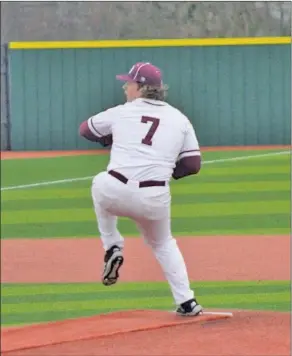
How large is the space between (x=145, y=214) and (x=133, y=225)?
18.8 feet

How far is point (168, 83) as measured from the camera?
18781 mm

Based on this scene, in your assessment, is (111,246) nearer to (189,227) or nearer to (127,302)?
(127,302)

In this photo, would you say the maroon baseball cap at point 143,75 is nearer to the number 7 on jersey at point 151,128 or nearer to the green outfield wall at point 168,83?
the number 7 on jersey at point 151,128

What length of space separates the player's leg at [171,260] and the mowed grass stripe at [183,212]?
5771mm

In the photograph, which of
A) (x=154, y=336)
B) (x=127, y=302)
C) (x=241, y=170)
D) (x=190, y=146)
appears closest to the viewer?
(x=154, y=336)

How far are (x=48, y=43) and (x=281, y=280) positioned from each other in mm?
11701

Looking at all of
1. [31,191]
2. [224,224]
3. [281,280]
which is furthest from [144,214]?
[31,191]

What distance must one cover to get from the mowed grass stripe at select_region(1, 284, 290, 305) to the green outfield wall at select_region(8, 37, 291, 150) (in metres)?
11.3

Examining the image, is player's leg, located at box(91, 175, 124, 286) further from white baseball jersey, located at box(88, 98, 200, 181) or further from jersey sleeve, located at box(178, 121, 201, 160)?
jersey sleeve, located at box(178, 121, 201, 160)

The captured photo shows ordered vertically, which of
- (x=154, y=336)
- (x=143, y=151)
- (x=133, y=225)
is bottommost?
(x=133, y=225)

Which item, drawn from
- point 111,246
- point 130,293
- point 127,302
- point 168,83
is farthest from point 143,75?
point 168,83

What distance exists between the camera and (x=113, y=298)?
274 inches

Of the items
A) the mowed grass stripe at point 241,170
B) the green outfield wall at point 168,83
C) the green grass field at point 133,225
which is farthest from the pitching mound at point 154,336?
the green outfield wall at point 168,83

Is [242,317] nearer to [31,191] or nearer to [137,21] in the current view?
[31,191]
